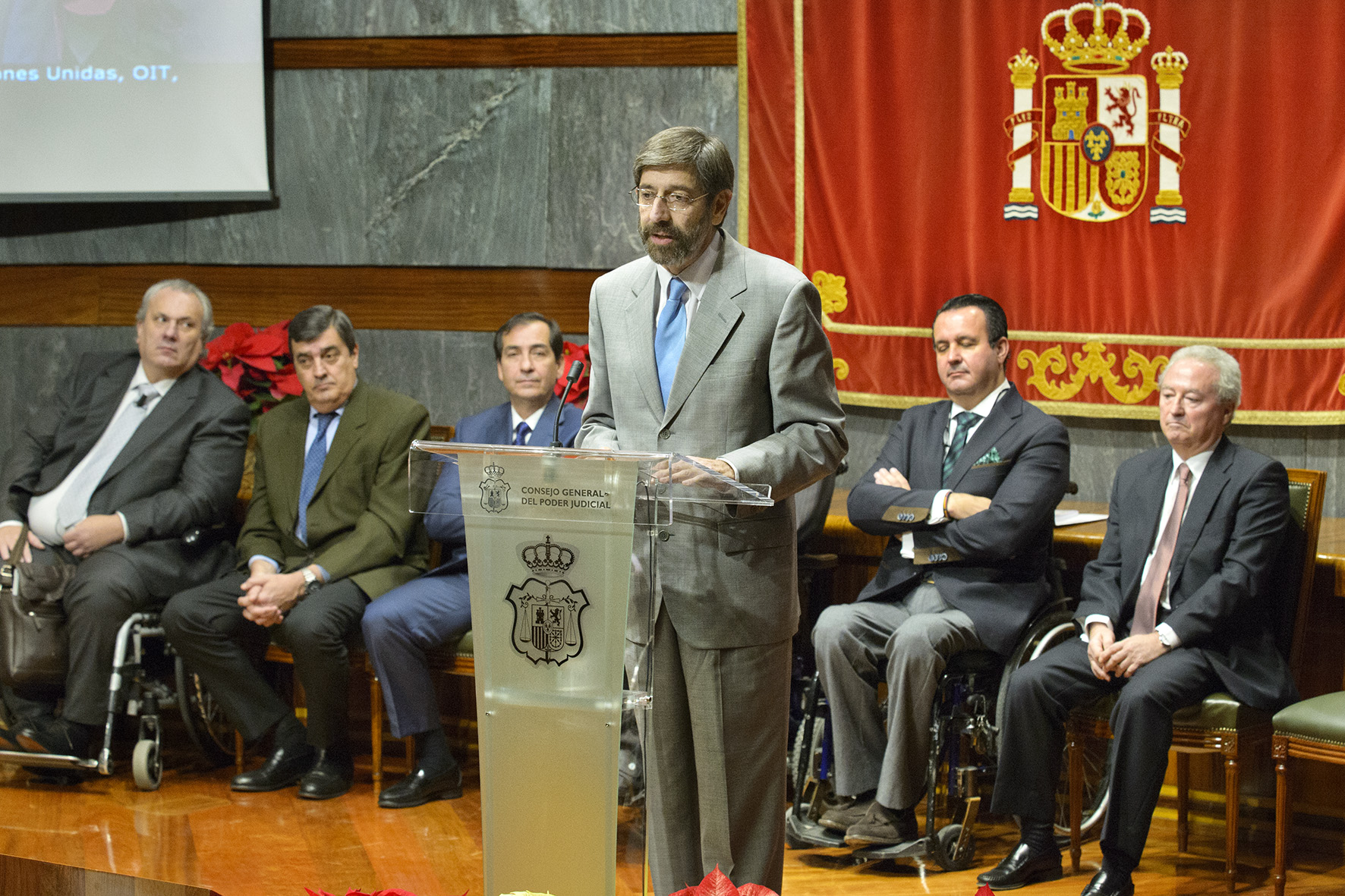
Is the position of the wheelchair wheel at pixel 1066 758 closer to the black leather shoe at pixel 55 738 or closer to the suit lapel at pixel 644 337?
the suit lapel at pixel 644 337

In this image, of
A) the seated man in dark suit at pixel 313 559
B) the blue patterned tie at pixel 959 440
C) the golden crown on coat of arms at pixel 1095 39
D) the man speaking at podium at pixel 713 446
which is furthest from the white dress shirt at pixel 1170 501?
the seated man in dark suit at pixel 313 559

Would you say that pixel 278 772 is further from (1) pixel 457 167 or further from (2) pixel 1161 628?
(2) pixel 1161 628

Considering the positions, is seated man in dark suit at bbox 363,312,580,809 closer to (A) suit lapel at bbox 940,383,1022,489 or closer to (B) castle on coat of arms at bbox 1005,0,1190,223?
(A) suit lapel at bbox 940,383,1022,489

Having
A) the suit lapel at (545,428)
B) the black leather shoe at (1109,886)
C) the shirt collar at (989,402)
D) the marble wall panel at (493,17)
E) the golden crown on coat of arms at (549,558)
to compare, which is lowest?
the black leather shoe at (1109,886)

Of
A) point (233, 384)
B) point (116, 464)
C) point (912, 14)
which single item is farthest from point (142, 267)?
point (912, 14)

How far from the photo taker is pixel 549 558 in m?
2.03

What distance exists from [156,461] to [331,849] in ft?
4.95

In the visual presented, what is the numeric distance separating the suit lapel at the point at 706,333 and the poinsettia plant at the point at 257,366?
2721 mm

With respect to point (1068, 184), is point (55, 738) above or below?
below

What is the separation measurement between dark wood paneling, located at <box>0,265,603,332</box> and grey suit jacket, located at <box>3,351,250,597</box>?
2.30 ft

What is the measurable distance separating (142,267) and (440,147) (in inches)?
51.3

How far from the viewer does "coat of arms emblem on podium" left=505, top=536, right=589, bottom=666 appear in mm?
2027

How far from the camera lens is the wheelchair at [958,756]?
3.49 meters

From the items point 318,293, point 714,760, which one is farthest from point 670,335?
point 318,293
